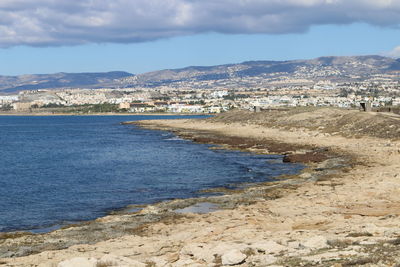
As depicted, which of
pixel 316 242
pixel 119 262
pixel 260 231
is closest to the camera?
pixel 119 262

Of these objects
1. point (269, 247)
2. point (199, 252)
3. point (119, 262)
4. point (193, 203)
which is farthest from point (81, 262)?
point (193, 203)

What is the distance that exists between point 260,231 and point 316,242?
12.0 ft

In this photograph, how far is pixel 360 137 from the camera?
194 ft

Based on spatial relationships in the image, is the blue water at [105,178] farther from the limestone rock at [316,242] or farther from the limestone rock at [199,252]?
the limestone rock at [316,242]

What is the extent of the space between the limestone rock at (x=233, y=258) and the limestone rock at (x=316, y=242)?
2020mm

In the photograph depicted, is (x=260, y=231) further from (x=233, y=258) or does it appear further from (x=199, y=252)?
(x=233, y=258)

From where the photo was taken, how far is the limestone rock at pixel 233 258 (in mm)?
14398

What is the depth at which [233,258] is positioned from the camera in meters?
14.5

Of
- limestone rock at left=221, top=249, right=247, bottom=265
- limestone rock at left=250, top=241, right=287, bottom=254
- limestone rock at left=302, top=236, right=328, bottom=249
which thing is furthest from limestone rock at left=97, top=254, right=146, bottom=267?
limestone rock at left=302, top=236, right=328, bottom=249

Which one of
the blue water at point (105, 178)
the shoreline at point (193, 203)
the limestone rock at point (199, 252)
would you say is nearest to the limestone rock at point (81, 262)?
the limestone rock at point (199, 252)

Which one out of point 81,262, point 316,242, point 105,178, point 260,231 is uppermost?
point 81,262

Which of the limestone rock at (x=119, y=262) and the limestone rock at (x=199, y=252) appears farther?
the limestone rock at (x=199, y=252)

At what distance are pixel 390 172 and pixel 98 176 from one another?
2189 centimetres

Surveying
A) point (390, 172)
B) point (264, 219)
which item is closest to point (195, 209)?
point (264, 219)
